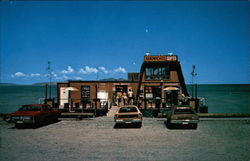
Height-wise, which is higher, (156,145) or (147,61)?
(147,61)

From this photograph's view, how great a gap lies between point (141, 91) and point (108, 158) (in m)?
21.8

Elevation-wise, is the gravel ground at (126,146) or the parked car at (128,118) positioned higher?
the parked car at (128,118)

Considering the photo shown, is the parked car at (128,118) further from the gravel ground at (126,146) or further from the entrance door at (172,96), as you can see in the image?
the entrance door at (172,96)

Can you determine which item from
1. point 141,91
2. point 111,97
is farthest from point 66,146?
point 111,97

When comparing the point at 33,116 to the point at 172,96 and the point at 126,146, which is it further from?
the point at 172,96

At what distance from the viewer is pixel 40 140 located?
11.7 meters

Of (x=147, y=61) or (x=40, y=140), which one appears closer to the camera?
(x=40, y=140)

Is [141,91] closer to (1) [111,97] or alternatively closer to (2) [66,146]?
(1) [111,97]

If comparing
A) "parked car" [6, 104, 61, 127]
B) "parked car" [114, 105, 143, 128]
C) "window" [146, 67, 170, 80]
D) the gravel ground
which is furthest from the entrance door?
"parked car" [6, 104, 61, 127]

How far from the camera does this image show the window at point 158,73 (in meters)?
30.1

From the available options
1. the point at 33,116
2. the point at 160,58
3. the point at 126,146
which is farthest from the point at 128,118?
the point at 160,58

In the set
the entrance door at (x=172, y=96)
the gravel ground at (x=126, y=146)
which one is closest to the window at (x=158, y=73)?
the entrance door at (x=172, y=96)

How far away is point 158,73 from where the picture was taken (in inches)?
1189

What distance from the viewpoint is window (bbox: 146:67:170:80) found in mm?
30062
